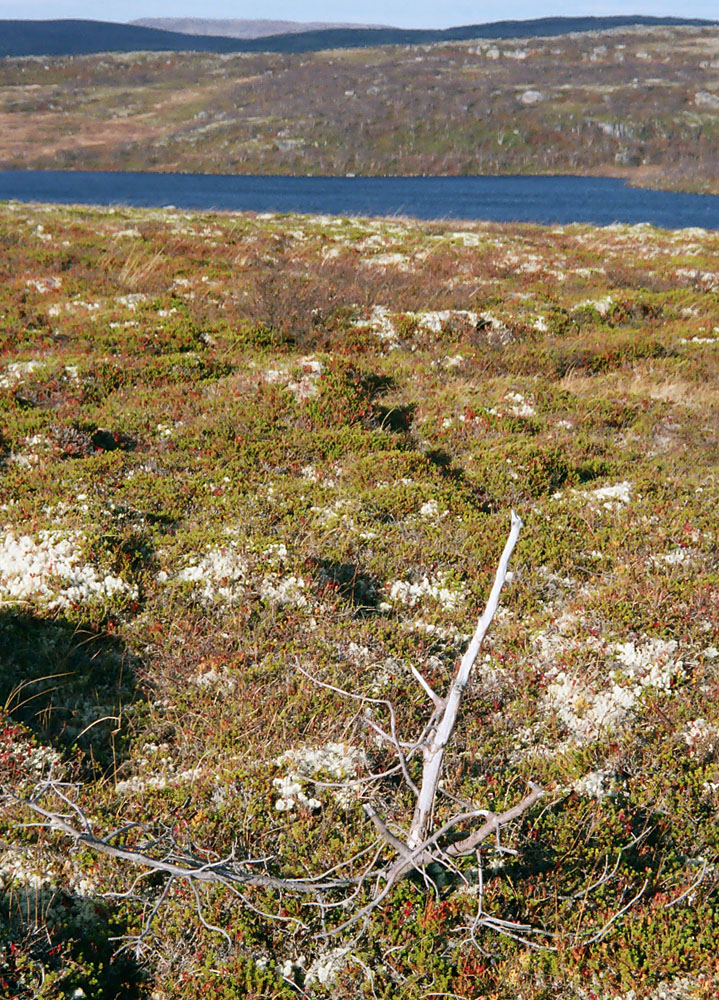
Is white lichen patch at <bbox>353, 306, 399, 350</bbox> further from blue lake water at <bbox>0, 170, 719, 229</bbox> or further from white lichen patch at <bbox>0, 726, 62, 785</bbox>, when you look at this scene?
blue lake water at <bbox>0, 170, 719, 229</bbox>

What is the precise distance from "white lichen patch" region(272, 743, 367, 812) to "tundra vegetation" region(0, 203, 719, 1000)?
0.02 metres

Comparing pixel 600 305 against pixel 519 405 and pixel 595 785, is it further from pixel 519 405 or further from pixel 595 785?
pixel 595 785

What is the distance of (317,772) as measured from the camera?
5500 mm

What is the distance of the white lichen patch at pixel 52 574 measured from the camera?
7352 mm

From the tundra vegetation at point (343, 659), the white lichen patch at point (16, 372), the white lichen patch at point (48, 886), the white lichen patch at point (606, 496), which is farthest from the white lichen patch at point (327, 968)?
the white lichen patch at point (16, 372)

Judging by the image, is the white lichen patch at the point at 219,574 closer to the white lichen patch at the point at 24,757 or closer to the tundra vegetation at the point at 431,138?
the white lichen patch at the point at 24,757

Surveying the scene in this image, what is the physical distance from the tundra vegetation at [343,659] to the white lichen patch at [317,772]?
22 mm

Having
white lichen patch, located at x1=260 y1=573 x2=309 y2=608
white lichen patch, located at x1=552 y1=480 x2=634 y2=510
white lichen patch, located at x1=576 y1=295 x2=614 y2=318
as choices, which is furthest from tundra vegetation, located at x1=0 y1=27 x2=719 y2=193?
white lichen patch, located at x1=260 y1=573 x2=309 y2=608

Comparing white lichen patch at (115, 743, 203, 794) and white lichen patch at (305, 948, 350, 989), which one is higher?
white lichen patch at (115, 743, 203, 794)

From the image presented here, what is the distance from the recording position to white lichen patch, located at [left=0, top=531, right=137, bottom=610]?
7.35m

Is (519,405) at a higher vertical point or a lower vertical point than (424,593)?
higher

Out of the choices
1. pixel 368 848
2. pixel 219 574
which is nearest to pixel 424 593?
pixel 219 574

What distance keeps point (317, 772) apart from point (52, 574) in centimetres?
405

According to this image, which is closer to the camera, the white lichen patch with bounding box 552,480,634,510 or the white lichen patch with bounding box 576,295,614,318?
the white lichen patch with bounding box 552,480,634,510
